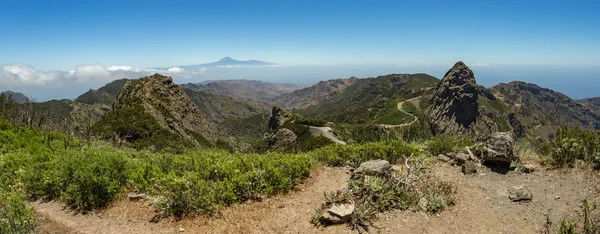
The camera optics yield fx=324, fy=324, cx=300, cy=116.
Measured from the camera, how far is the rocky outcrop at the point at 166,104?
92688 millimetres

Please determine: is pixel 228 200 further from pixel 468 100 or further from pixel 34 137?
pixel 468 100

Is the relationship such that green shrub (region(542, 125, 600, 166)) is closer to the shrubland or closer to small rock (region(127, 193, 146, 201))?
the shrubland

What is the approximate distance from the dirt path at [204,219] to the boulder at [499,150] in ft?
22.3

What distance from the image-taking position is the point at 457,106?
137500 millimetres

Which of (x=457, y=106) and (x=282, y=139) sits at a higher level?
(x=457, y=106)

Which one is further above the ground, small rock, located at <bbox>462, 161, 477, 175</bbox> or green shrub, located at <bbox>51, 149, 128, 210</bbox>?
green shrub, located at <bbox>51, 149, 128, 210</bbox>

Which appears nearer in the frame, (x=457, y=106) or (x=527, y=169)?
(x=527, y=169)

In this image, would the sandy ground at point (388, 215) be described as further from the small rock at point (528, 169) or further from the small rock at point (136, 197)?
the small rock at point (528, 169)

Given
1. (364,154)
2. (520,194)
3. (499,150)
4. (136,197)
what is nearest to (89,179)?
(136,197)

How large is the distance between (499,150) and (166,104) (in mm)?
106571

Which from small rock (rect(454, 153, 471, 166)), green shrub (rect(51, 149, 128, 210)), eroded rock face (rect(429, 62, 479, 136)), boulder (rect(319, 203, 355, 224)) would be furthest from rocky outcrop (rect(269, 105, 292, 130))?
boulder (rect(319, 203, 355, 224))

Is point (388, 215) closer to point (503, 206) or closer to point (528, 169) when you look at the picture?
point (503, 206)

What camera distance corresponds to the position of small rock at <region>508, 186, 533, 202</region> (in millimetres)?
9258

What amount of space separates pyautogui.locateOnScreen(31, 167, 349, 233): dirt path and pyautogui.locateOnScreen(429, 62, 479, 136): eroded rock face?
13432 cm
